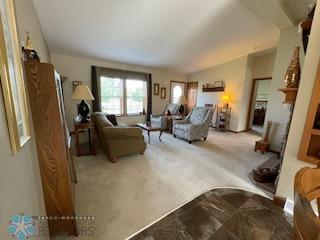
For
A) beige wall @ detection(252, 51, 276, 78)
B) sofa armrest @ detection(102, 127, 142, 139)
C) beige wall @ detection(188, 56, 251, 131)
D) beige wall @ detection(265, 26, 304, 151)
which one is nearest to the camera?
sofa armrest @ detection(102, 127, 142, 139)

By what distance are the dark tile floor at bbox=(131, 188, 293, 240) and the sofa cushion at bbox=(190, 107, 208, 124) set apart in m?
2.58

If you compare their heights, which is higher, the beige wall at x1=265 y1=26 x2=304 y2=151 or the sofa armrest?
the beige wall at x1=265 y1=26 x2=304 y2=151

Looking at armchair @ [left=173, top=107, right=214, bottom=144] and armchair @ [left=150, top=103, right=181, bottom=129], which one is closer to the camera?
armchair @ [left=173, top=107, right=214, bottom=144]

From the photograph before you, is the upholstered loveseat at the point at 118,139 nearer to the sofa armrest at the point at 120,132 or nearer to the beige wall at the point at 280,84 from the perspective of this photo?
the sofa armrest at the point at 120,132

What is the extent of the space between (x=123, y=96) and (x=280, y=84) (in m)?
4.54

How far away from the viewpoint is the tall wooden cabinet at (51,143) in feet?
3.56

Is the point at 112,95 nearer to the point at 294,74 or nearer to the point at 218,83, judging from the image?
the point at 218,83

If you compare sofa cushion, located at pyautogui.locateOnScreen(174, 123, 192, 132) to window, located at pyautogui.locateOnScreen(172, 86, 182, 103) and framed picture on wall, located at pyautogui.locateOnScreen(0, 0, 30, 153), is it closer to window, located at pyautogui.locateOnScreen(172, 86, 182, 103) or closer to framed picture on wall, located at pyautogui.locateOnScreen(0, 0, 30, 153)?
window, located at pyautogui.locateOnScreen(172, 86, 182, 103)

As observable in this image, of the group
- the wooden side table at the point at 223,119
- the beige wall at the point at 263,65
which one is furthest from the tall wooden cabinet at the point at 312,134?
the beige wall at the point at 263,65

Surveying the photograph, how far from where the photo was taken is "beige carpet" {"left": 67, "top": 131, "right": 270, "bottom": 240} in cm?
157

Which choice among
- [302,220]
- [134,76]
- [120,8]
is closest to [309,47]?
[302,220]

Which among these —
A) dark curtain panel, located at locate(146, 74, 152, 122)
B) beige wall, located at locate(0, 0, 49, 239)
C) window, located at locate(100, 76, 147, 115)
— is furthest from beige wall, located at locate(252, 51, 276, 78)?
beige wall, located at locate(0, 0, 49, 239)

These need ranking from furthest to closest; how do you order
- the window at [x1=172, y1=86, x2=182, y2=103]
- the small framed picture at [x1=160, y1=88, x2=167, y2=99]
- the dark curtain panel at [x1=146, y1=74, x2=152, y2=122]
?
the window at [x1=172, y1=86, x2=182, y2=103]
the small framed picture at [x1=160, y1=88, x2=167, y2=99]
the dark curtain panel at [x1=146, y1=74, x2=152, y2=122]

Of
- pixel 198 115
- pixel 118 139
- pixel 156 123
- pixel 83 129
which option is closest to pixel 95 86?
pixel 83 129
